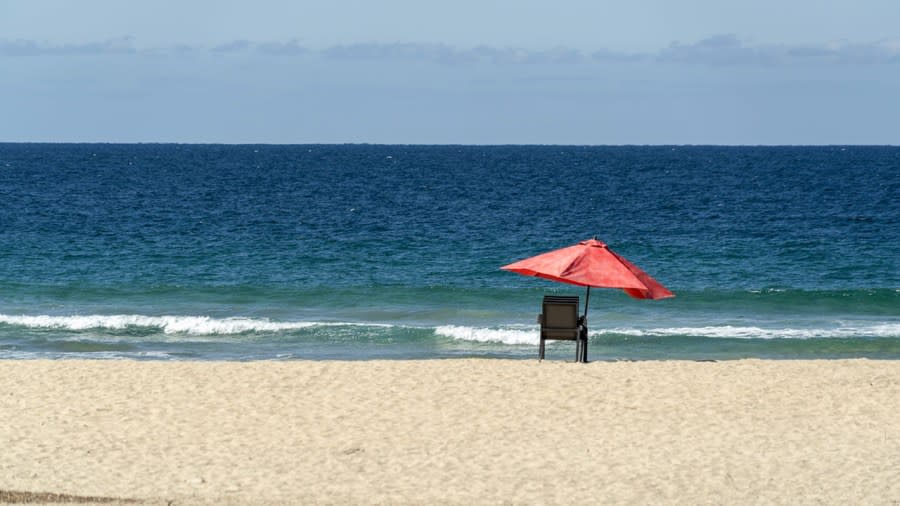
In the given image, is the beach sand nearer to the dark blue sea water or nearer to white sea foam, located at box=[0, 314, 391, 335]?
the dark blue sea water

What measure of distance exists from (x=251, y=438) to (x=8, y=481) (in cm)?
276

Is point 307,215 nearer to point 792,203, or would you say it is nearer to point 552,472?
point 792,203

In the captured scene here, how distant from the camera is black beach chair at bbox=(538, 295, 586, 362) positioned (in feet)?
57.6

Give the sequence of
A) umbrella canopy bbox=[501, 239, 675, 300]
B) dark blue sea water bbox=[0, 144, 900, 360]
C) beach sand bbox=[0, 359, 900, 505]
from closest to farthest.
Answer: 1. beach sand bbox=[0, 359, 900, 505]
2. umbrella canopy bbox=[501, 239, 675, 300]
3. dark blue sea water bbox=[0, 144, 900, 360]

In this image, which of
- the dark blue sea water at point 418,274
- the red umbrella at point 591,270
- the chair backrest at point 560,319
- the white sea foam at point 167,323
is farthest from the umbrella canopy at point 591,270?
the white sea foam at point 167,323

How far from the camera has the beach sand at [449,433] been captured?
10.5 meters

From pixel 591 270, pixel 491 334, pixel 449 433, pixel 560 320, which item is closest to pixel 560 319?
pixel 560 320

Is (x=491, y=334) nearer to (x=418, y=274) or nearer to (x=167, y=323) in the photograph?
(x=167, y=323)

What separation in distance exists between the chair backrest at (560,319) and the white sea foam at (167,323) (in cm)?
762

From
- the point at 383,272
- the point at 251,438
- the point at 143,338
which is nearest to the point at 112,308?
the point at 143,338

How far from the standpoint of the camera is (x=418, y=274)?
32.4 meters

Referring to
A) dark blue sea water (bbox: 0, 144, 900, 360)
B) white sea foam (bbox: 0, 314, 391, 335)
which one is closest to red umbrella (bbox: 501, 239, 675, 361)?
dark blue sea water (bbox: 0, 144, 900, 360)

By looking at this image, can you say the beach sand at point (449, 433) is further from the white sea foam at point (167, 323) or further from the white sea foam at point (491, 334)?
the white sea foam at point (167, 323)

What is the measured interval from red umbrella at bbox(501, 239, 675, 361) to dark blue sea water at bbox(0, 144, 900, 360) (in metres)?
4.50
